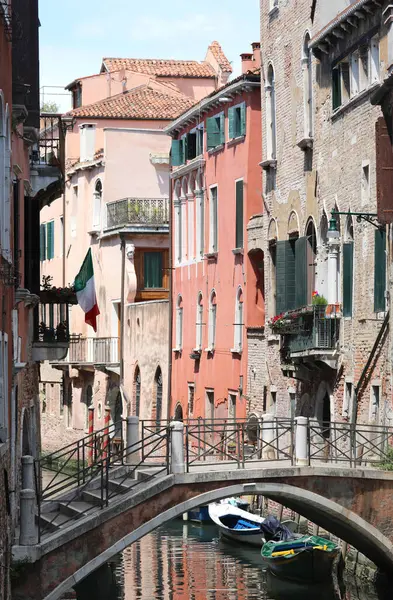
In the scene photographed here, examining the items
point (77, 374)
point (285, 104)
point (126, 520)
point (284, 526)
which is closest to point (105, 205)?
point (77, 374)

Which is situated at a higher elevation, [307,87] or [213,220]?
[307,87]

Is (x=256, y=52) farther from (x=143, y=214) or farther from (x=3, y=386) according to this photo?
(x=3, y=386)

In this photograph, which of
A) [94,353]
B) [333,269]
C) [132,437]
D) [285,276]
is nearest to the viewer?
[132,437]

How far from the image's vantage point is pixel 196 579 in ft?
99.6

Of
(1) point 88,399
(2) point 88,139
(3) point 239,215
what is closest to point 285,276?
(3) point 239,215

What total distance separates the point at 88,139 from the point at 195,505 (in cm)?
3084

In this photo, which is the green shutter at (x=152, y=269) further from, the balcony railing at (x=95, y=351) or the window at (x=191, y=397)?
the window at (x=191, y=397)

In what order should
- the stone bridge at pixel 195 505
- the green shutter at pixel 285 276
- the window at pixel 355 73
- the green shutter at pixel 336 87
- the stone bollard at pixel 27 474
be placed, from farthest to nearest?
the green shutter at pixel 285 276, the green shutter at pixel 336 87, the window at pixel 355 73, the stone bridge at pixel 195 505, the stone bollard at pixel 27 474

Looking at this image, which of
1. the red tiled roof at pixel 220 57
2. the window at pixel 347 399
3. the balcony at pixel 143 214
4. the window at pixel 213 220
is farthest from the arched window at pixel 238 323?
the red tiled roof at pixel 220 57

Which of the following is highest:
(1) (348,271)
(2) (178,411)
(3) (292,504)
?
(1) (348,271)

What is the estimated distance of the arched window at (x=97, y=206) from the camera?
174ft

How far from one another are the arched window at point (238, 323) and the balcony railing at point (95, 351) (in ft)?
36.9

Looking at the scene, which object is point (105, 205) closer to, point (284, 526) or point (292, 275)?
point (292, 275)

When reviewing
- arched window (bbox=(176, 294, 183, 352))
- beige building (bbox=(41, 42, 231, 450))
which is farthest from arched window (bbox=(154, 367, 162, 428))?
arched window (bbox=(176, 294, 183, 352))
